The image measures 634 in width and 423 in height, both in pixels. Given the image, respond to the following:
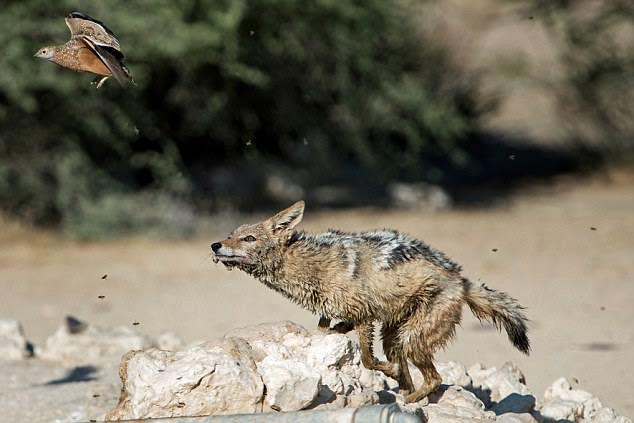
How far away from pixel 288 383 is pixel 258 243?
136cm

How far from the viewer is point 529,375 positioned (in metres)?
9.49

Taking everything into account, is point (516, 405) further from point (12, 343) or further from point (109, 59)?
point (12, 343)

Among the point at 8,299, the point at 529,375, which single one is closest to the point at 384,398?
the point at 529,375

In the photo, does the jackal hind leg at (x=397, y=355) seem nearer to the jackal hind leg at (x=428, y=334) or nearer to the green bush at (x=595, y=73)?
the jackal hind leg at (x=428, y=334)

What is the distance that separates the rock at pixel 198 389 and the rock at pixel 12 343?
370cm

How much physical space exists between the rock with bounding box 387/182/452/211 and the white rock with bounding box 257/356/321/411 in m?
14.1

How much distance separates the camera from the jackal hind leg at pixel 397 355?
6.57m

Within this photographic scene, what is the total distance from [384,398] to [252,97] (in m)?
12.8

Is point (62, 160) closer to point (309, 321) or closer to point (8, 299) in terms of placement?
point (8, 299)

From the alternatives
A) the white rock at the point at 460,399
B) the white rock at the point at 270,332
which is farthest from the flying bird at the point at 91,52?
the white rock at the point at 460,399

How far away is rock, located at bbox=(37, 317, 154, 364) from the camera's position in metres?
9.19

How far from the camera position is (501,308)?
21.7ft

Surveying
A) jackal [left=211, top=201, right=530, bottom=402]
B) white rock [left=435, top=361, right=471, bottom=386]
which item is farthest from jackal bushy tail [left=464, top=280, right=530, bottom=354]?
white rock [left=435, top=361, right=471, bottom=386]

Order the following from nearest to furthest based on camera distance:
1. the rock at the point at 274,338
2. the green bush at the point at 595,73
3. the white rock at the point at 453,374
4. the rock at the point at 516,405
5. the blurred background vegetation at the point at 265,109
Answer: the rock at the point at 274,338 < the rock at the point at 516,405 < the white rock at the point at 453,374 < the blurred background vegetation at the point at 265,109 < the green bush at the point at 595,73
